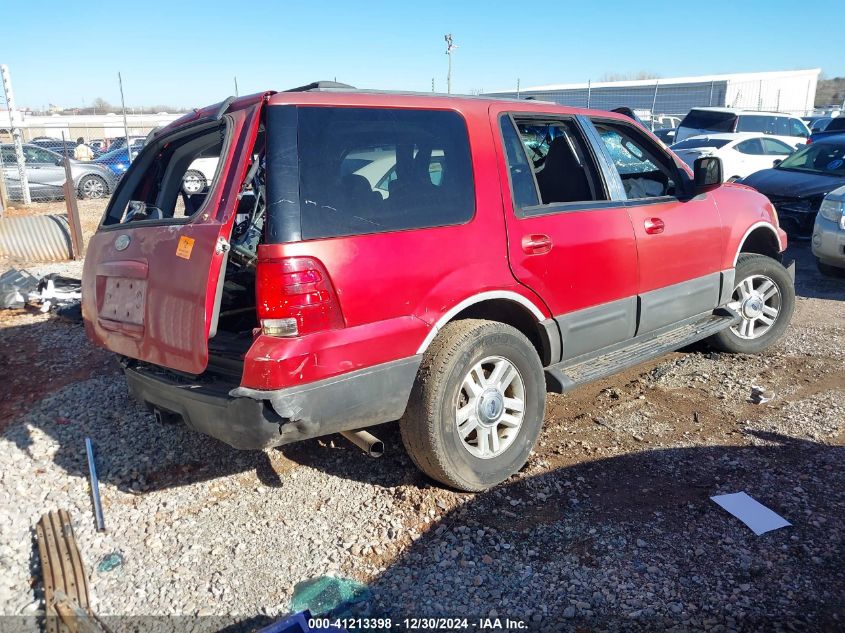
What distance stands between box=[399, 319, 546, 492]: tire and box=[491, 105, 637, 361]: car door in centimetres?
38

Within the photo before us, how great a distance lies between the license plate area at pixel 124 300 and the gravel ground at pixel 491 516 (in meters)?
0.96

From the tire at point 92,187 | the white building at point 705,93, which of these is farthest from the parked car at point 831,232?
the white building at point 705,93

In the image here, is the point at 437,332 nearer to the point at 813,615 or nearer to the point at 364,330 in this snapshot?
the point at 364,330

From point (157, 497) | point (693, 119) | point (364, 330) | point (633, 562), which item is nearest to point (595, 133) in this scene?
point (364, 330)

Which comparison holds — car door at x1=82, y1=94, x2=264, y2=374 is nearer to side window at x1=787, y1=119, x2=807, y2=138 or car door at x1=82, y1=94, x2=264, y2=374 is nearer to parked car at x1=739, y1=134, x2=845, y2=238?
parked car at x1=739, y1=134, x2=845, y2=238

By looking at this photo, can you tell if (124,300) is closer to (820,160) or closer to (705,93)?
(820,160)

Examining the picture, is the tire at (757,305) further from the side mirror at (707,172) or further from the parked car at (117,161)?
the parked car at (117,161)

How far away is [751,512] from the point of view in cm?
310

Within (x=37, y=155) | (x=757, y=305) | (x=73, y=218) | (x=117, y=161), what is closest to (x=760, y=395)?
(x=757, y=305)

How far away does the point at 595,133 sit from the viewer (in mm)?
4031

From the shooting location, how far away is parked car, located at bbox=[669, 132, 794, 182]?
13.2m

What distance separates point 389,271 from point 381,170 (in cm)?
55

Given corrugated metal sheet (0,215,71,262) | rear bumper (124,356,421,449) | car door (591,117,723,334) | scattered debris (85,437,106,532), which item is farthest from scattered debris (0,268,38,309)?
car door (591,117,723,334)

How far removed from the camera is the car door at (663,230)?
409cm
